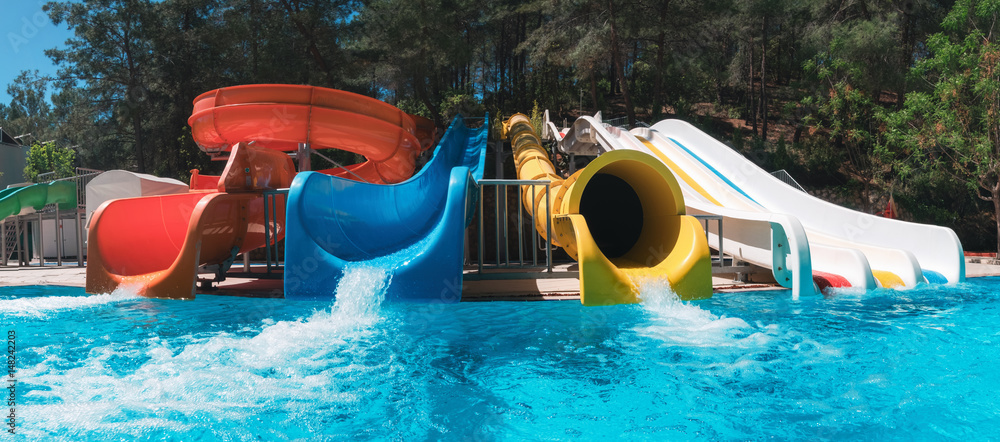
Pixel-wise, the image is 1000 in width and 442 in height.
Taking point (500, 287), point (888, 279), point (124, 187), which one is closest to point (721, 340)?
point (500, 287)

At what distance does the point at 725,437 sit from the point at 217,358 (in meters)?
2.54

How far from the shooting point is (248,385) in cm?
251

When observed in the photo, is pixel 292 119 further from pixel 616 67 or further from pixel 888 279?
pixel 616 67

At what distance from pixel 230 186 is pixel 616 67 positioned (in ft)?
50.6

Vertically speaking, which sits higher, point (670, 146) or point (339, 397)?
point (670, 146)

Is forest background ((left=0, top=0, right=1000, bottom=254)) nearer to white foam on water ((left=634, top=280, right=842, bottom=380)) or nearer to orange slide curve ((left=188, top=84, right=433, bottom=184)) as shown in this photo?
orange slide curve ((left=188, top=84, right=433, bottom=184))

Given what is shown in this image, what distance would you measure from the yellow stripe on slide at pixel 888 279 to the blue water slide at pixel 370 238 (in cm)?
400

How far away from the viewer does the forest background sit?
11586 mm

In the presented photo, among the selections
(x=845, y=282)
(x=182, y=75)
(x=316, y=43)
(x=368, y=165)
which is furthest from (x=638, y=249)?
(x=182, y=75)

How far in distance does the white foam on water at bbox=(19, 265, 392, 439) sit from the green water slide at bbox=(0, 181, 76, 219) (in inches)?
342

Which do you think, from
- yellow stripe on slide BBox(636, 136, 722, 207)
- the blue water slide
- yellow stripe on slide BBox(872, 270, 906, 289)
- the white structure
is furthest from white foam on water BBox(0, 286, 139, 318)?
yellow stripe on slide BBox(872, 270, 906, 289)

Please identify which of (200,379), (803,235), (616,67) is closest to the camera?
(200,379)

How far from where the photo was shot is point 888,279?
5230 mm

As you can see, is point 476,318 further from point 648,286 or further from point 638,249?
point 638,249
